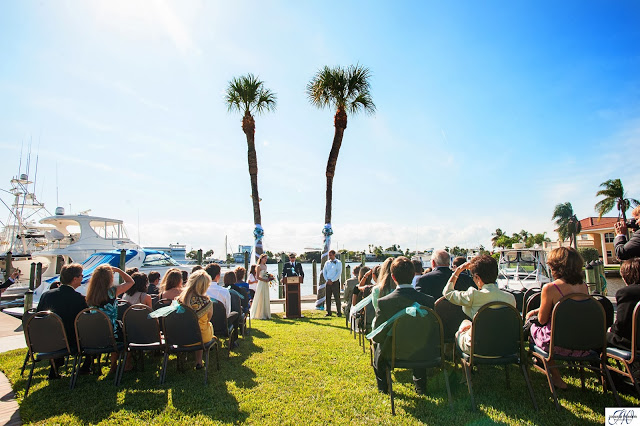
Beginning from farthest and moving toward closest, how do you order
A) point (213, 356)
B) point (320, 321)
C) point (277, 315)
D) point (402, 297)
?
1. point (277, 315)
2. point (320, 321)
3. point (213, 356)
4. point (402, 297)

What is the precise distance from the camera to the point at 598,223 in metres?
47.8

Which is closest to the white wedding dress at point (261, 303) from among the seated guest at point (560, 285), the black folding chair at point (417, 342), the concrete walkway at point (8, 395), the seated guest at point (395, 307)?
the concrete walkway at point (8, 395)

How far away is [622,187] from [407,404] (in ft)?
177

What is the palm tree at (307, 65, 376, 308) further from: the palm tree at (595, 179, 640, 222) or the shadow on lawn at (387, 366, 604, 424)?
the palm tree at (595, 179, 640, 222)

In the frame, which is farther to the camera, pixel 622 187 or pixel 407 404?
pixel 622 187

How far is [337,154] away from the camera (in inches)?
602

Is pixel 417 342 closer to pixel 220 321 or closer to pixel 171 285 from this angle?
pixel 220 321

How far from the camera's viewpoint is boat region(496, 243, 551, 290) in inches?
525

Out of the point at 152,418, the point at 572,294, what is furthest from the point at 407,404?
the point at 152,418

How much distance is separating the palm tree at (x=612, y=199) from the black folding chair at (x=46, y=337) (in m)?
54.3

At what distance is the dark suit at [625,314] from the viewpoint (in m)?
3.45

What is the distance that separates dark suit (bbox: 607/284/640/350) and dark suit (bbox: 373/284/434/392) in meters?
1.79

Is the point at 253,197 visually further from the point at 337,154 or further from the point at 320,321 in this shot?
the point at 320,321

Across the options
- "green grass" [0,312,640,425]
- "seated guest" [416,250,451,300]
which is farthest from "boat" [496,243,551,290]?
"green grass" [0,312,640,425]
